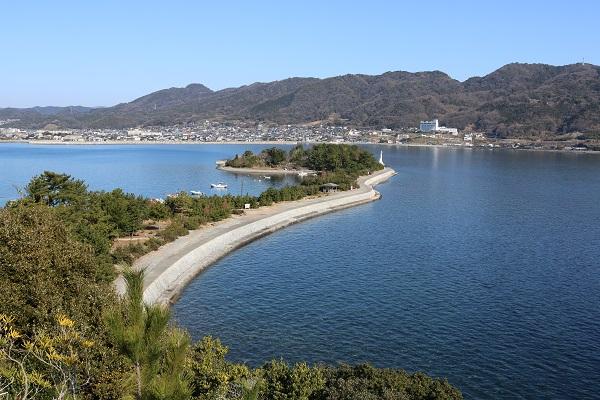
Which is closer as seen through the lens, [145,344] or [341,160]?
[145,344]

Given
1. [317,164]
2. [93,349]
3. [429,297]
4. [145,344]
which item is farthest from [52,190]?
[317,164]

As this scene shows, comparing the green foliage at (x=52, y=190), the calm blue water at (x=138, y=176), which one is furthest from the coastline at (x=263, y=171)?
the green foliage at (x=52, y=190)

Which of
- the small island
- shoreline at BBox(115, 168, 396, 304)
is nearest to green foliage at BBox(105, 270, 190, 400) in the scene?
shoreline at BBox(115, 168, 396, 304)

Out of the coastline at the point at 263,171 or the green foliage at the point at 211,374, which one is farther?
the coastline at the point at 263,171

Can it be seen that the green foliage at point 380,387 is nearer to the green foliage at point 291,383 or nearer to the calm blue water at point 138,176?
the green foliage at point 291,383

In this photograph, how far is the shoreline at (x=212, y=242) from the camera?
1016 inches

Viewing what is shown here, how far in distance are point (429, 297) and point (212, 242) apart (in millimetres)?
14644

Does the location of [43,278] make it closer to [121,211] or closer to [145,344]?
[145,344]

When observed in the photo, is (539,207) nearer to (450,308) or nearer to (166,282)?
(450,308)

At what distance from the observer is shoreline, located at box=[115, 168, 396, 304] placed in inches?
1016

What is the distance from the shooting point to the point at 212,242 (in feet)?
112

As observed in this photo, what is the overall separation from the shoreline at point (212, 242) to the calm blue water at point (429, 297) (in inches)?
35.2

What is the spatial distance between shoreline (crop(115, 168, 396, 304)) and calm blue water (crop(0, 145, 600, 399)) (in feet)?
2.93

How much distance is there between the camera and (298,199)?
55656 millimetres
